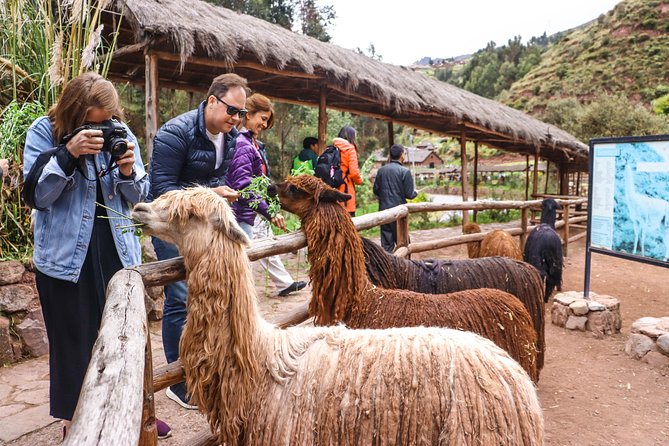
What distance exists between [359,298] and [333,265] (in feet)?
0.88

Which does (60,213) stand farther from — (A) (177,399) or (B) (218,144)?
(A) (177,399)

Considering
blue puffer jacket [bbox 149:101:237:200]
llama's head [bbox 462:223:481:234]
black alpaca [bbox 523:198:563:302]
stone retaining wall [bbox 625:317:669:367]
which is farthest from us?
llama's head [bbox 462:223:481:234]

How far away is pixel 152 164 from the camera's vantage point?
100 inches

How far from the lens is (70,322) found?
2.06 m

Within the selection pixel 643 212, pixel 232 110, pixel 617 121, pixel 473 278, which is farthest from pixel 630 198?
pixel 617 121

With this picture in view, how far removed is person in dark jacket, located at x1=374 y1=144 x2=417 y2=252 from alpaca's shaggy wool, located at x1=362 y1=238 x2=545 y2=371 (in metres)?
3.24

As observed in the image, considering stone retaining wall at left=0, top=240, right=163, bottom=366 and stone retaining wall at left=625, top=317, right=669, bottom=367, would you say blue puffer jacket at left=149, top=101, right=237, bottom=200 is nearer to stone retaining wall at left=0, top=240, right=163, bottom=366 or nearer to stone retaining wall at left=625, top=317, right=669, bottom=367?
stone retaining wall at left=0, top=240, right=163, bottom=366

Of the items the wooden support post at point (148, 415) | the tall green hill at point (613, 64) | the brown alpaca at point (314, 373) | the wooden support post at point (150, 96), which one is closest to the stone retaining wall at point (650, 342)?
the brown alpaca at point (314, 373)

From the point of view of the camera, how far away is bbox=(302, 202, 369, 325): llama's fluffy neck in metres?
2.82

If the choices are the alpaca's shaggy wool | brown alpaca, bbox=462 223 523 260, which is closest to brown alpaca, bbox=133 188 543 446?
the alpaca's shaggy wool

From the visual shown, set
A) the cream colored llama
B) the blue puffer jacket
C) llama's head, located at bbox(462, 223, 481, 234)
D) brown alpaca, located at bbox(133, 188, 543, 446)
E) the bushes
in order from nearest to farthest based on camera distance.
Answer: brown alpaca, located at bbox(133, 188, 543, 446) < the blue puffer jacket < the bushes < the cream colored llama < llama's head, located at bbox(462, 223, 481, 234)

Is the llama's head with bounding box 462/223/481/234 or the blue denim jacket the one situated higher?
the blue denim jacket

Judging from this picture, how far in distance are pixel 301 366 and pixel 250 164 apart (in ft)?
5.82

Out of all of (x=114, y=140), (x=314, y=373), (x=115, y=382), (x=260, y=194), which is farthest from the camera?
(x=260, y=194)
